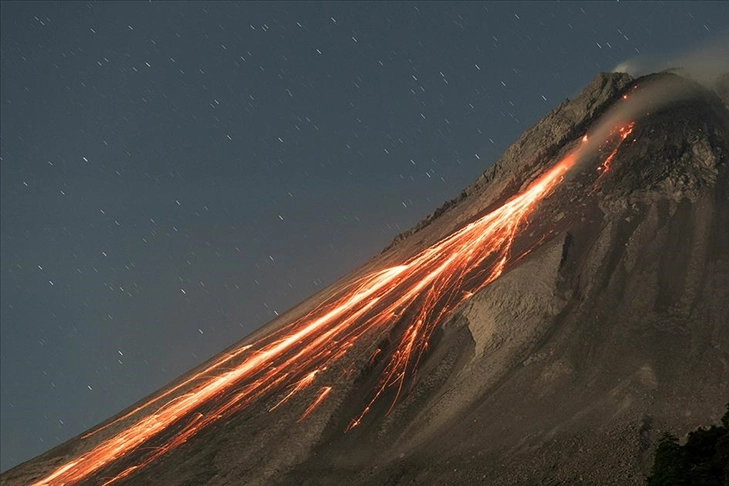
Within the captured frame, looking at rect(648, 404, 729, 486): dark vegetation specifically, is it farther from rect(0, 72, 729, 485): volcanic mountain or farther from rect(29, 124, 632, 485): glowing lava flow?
rect(29, 124, 632, 485): glowing lava flow

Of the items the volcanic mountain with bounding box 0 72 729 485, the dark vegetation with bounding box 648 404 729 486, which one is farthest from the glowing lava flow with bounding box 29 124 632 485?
the dark vegetation with bounding box 648 404 729 486

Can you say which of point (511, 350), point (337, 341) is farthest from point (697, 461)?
point (337, 341)

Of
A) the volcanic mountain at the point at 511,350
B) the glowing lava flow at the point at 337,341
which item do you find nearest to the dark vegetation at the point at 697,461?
the volcanic mountain at the point at 511,350

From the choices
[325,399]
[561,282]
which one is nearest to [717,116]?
[561,282]

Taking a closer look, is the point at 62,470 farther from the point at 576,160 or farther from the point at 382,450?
the point at 576,160

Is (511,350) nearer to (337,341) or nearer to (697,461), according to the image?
(337,341)

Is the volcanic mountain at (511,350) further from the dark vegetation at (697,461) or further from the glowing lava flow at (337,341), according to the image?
the dark vegetation at (697,461)
